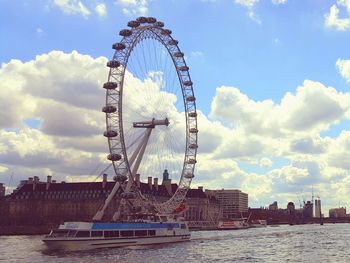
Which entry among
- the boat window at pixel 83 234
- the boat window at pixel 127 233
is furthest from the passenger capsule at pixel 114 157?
the boat window at pixel 83 234

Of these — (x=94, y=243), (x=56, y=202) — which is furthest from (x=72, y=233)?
(x=56, y=202)

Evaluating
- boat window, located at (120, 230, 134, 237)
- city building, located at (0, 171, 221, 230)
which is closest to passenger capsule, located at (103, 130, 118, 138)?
boat window, located at (120, 230, 134, 237)

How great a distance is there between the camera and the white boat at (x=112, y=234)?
70.0m

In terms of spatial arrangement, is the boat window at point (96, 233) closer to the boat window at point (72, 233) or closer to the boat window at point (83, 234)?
the boat window at point (83, 234)

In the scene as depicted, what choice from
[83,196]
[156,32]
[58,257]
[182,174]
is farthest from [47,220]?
[58,257]

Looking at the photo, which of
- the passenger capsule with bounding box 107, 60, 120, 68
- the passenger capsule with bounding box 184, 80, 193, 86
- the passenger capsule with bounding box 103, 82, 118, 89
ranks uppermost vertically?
the passenger capsule with bounding box 184, 80, 193, 86

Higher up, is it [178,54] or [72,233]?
[178,54]

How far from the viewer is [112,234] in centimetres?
7612

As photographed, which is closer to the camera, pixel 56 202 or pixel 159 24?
pixel 159 24

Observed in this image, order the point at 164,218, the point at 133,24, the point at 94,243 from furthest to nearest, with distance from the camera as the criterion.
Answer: the point at 164,218 → the point at 133,24 → the point at 94,243

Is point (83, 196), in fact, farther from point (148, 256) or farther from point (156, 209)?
point (148, 256)

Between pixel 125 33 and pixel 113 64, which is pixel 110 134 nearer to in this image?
pixel 113 64

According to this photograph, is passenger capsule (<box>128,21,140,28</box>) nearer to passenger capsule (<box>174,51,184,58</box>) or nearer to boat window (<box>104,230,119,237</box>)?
passenger capsule (<box>174,51,184,58</box>)

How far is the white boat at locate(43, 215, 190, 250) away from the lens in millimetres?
70000
